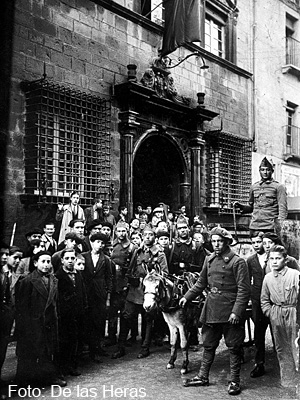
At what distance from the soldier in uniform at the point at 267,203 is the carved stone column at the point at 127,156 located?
3.42 meters

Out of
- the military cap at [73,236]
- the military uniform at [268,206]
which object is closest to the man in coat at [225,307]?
the military uniform at [268,206]

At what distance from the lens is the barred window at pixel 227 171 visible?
7.97 m

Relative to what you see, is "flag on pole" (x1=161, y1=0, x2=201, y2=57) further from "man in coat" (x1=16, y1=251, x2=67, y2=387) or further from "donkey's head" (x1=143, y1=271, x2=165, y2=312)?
"man in coat" (x1=16, y1=251, x2=67, y2=387)

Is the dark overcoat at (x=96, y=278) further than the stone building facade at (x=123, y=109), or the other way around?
the stone building facade at (x=123, y=109)

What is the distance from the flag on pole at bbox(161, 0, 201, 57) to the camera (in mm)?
8398

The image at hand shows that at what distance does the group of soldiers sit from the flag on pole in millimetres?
4046

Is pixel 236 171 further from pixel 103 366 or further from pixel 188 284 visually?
pixel 103 366

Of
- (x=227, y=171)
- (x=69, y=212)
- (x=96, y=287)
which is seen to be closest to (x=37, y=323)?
(x=96, y=287)

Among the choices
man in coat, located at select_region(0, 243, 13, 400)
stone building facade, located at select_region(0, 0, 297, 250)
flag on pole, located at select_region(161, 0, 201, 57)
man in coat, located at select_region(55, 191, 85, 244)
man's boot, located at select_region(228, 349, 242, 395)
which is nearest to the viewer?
man in coat, located at select_region(0, 243, 13, 400)

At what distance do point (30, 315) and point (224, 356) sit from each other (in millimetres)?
2404

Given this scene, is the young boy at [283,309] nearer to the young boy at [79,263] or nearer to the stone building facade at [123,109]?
the young boy at [79,263]

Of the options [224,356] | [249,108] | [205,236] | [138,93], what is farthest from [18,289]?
[249,108]

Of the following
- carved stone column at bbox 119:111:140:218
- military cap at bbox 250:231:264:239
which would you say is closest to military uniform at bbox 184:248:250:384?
military cap at bbox 250:231:264:239

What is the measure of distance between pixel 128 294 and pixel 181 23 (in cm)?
552
